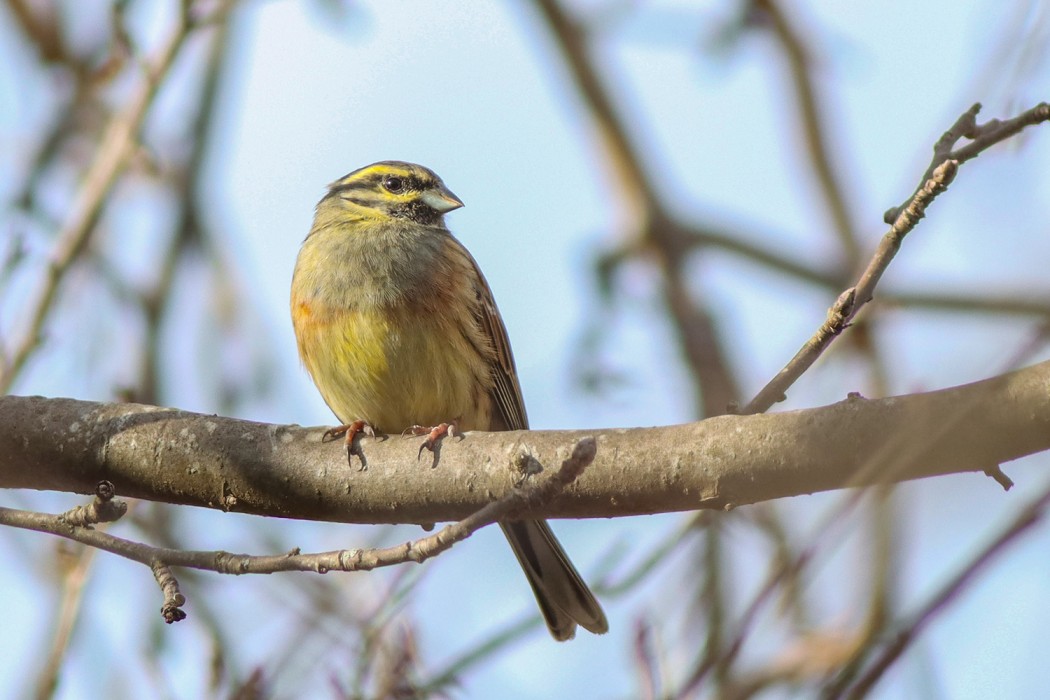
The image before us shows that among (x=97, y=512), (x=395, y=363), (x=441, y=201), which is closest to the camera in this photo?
(x=97, y=512)

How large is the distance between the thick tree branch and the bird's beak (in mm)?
2622

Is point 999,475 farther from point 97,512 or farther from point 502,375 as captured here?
point 502,375

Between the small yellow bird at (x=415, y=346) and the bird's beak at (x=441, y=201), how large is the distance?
285mm

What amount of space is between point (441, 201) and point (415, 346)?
135cm

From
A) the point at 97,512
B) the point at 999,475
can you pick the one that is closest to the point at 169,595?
the point at 97,512

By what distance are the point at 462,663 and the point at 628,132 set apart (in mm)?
4360

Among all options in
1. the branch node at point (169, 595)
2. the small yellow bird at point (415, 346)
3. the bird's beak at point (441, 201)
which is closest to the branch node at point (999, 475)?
the branch node at point (169, 595)

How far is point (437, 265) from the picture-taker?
6000 millimetres

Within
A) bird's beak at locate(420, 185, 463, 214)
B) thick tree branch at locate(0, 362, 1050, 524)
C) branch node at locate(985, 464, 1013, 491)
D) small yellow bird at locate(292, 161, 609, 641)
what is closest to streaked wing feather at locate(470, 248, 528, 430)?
small yellow bird at locate(292, 161, 609, 641)

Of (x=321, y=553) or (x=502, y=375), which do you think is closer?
(x=321, y=553)

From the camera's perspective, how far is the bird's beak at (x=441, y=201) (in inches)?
261

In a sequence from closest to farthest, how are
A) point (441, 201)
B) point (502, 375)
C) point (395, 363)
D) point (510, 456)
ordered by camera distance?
point (510, 456) → point (395, 363) → point (502, 375) → point (441, 201)

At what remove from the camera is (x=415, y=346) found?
18.2 ft

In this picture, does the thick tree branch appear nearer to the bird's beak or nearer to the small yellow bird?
the small yellow bird
